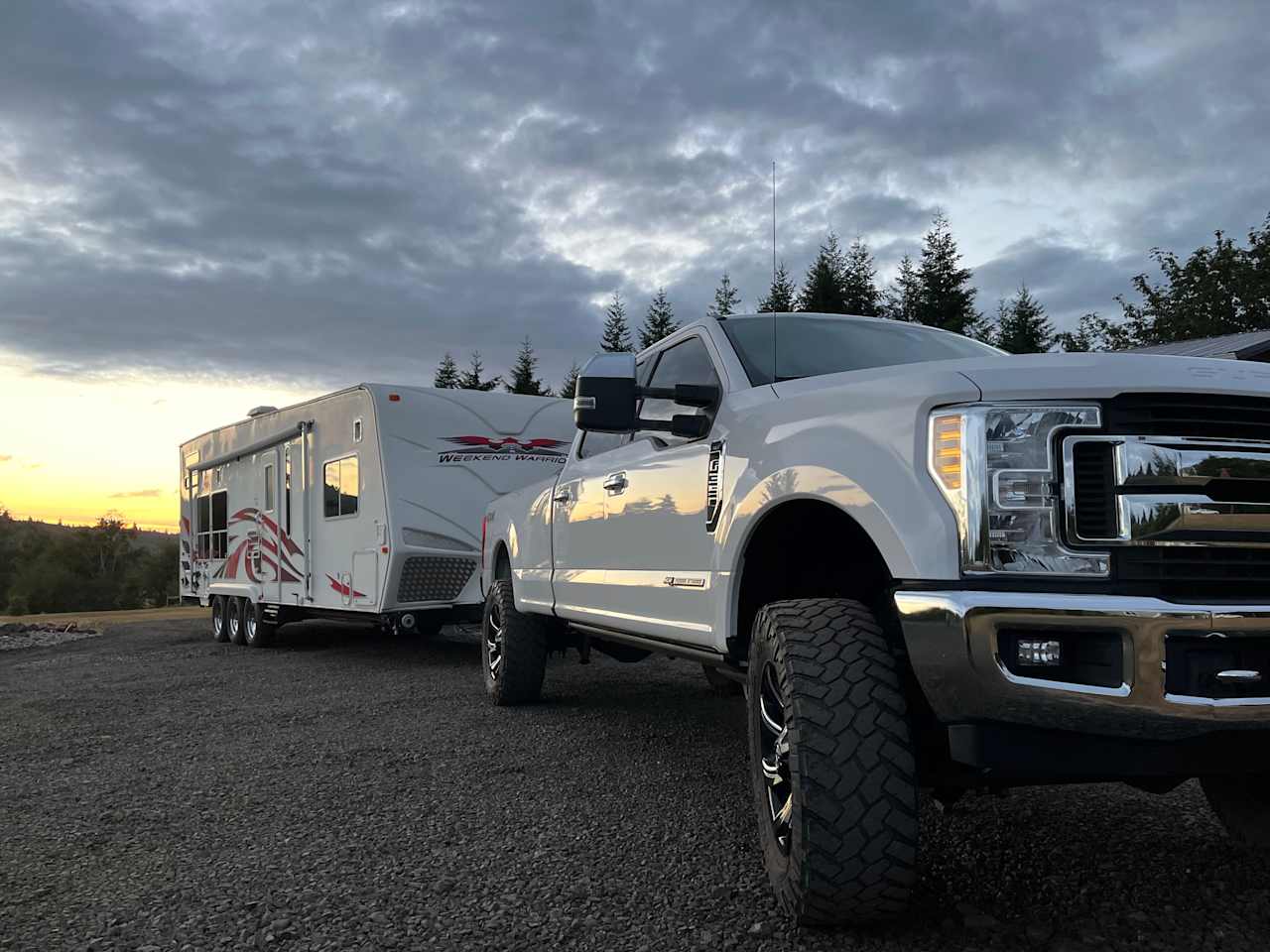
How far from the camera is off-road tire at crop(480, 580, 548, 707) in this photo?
21.6ft

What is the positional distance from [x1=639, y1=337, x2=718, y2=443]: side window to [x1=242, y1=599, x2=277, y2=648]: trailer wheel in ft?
30.1

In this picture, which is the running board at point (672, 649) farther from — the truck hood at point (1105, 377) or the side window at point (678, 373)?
the truck hood at point (1105, 377)

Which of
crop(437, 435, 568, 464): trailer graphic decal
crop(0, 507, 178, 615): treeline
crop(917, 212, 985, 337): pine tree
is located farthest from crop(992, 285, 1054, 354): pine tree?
crop(0, 507, 178, 615): treeline

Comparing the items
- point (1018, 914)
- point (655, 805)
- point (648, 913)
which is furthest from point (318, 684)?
point (1018, 914)

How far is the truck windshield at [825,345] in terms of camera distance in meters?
3.99

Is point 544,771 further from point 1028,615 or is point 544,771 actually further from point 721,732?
point 1028,615

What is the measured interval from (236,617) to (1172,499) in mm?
13137

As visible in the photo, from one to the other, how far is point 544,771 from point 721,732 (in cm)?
132

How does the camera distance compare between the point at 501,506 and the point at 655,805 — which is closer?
the point at 655,805

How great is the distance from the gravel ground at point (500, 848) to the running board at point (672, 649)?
23.7 inches

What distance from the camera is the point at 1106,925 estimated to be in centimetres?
282

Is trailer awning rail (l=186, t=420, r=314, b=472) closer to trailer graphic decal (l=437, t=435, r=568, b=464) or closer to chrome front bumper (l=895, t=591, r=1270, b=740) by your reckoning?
trailer graphic decal (l=437, t=435, r=568, b=464)

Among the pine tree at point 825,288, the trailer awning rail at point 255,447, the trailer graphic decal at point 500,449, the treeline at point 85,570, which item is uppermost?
the pine tree at point 825,288

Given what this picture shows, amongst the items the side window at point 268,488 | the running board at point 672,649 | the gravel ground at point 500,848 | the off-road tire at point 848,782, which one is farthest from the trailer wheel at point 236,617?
the off-road tire at point 848,782
